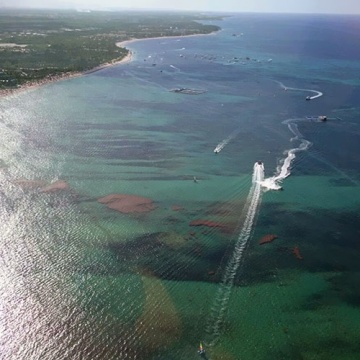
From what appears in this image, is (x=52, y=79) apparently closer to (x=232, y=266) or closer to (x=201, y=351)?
Answer: (x=232, y=266)

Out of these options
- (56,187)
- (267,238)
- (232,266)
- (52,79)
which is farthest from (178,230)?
(52,79)

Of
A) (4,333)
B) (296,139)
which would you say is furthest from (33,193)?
(296,139)

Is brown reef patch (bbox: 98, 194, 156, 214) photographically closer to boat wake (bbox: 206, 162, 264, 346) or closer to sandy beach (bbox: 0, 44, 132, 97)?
boat wake (bbox: 206, 162, 264, 346)

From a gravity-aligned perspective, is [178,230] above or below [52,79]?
below

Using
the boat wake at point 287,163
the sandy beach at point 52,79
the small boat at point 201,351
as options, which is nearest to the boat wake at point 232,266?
the small boat at point 201,351

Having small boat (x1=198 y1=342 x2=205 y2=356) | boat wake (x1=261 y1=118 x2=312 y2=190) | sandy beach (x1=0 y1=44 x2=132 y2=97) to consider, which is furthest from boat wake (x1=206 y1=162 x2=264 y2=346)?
sandy beach (x1=0 y1=44 x2=132 y2=97)

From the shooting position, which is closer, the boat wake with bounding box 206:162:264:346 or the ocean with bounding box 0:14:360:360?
the ocean with bounding box 0:14:360:360

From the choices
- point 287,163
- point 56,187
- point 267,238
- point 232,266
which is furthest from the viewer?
point 287,163


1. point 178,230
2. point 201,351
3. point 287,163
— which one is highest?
point 287,163
